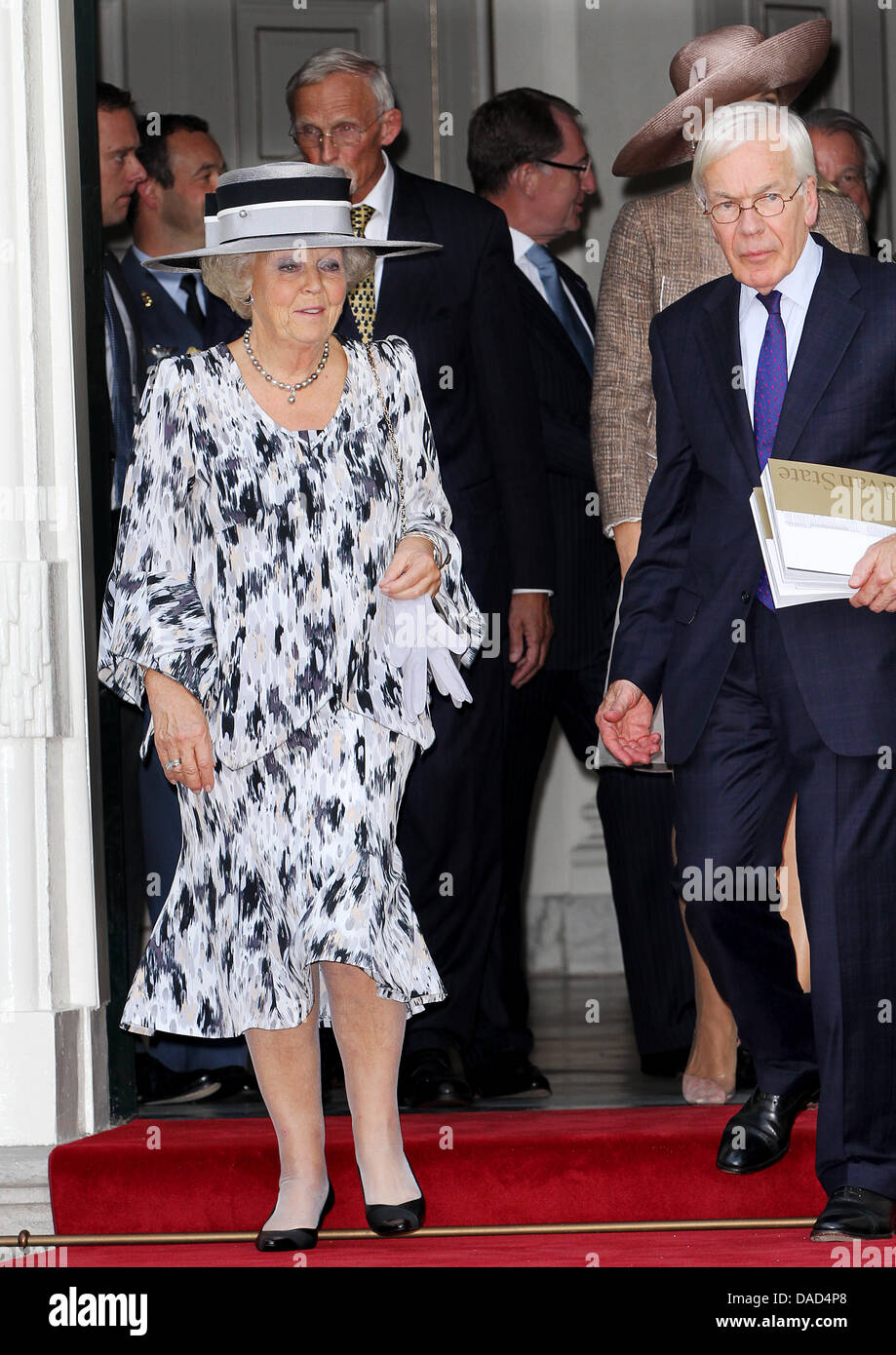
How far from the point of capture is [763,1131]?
364 cm

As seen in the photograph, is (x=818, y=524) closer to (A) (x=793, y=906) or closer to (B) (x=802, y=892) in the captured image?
(B) (x=802, y=892)

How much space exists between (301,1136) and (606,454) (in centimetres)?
168

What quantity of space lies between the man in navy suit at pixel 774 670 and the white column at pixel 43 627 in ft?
3.80

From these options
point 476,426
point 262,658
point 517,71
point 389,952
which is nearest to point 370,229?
point 476,426

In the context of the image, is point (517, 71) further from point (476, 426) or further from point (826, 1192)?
point (826, 1192)

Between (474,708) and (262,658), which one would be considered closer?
(262,658)

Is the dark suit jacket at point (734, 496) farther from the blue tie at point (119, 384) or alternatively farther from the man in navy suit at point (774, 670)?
the blue tie at point (119, 384)

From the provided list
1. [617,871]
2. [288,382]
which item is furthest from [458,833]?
[288,382]

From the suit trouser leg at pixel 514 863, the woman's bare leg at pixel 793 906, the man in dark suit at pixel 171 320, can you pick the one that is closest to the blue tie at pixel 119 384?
the man in dark suit at pixel 171 320

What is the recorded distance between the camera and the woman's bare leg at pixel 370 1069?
3.38m

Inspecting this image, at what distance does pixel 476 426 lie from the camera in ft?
14.7

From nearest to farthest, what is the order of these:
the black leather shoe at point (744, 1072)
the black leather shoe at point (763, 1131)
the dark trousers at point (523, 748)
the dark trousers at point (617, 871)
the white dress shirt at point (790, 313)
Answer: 1. the white dress shirt at point (790, 313)
2. the black leather shoe at point (763, 1131)
3. the black leather shoe at point (744, 1072)
4. the dark trousers at point (617, 871)
5. the dark trousers at point (523, 748)

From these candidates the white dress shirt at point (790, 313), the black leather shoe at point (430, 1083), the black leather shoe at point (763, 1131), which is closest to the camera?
the white dress shirt at point (790, 313)
